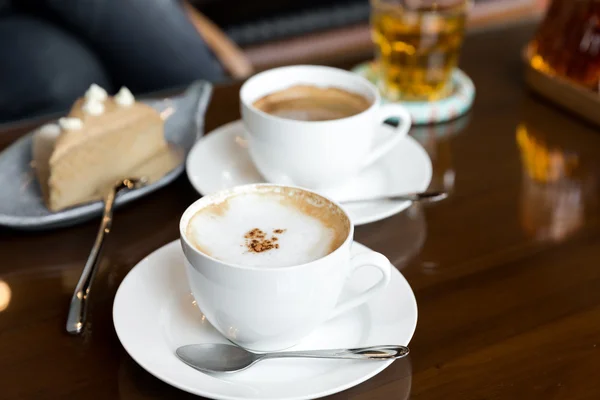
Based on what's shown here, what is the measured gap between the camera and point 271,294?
1.64 feet

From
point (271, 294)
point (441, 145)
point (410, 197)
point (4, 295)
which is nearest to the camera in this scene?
point (271, 294)

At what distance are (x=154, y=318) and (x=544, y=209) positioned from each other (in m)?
0.43

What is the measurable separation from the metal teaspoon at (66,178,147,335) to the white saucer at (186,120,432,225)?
0.07 m

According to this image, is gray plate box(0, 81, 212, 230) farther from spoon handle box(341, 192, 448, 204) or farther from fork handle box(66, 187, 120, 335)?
spoon handle box(341, 192, 448, 204)

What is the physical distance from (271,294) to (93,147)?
0.36 meters

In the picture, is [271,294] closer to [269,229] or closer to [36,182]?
[269,229]

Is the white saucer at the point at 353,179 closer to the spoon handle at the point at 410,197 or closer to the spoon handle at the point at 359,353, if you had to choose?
the spoon handle at the point at 410,197

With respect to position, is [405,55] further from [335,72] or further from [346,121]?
[346,121]

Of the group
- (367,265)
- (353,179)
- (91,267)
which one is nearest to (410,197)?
(353,179)

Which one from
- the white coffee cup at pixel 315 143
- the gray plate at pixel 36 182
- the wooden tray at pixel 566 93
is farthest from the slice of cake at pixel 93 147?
the wooden tray at pixel 566 93

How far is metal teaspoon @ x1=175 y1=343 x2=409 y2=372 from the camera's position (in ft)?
1.69

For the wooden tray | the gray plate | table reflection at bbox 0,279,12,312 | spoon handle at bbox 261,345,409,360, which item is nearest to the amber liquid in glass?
the wooden tray

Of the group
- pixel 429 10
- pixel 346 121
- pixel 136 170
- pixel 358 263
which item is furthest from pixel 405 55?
pixel 358 263

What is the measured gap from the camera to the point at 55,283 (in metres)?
0.65
